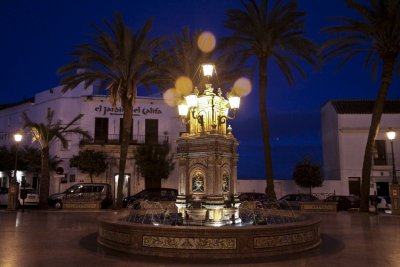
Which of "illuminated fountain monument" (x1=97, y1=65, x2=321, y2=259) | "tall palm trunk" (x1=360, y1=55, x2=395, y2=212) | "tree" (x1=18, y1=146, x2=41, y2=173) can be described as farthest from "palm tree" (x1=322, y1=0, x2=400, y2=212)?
"tree" (x1=18, y1=146, x2=41, y2=173)

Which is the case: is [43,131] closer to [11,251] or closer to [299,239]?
[11,251]

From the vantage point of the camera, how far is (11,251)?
408 inches

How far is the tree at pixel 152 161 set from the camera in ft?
115

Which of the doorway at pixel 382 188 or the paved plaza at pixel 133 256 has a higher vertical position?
the doorway at pixel 382 188

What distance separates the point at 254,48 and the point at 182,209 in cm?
1604

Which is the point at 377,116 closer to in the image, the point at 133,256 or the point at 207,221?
the point at 207,221

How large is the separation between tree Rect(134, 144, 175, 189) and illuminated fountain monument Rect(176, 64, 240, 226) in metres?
22.0

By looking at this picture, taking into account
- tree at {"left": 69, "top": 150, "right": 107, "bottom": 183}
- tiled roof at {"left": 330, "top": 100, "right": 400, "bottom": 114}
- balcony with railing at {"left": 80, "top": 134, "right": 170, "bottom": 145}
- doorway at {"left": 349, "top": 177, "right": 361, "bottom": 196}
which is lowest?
doorway at {"left": 349, "top": 177, "right": 361, "bottom": 196}

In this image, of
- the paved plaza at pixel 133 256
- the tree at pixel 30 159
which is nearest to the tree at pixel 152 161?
the tree at pixel 30 159

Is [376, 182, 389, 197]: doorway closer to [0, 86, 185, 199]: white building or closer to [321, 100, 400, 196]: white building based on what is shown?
[321, 100, 400, 196]: white building

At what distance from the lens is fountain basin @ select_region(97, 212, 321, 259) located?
377 inches

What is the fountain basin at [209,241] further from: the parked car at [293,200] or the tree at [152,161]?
the tree at [152,161]

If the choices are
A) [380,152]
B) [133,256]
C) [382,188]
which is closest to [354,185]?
[382,188]

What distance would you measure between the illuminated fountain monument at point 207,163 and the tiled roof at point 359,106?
28.2 metres
